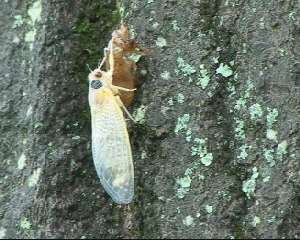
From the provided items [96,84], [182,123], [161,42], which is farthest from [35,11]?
[182,123]

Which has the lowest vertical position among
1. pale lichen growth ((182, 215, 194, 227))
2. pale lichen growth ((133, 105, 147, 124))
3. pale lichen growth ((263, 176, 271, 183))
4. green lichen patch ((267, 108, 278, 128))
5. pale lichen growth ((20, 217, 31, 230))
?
pale lichen growth ((20, 217, 31, 230))

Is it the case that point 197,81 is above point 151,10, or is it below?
below

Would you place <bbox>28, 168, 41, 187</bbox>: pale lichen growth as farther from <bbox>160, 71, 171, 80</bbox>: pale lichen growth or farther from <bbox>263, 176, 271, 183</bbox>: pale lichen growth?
<bbox>263, 176, 271, 183</bbox>: pale lichen growth

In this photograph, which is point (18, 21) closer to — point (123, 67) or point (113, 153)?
point (123, 67)

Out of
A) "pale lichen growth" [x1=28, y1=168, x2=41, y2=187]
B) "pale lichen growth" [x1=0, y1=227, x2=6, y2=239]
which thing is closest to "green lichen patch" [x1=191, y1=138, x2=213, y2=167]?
"pale lichen growth" [x1=28, y1=168, x2=41, y2=187]

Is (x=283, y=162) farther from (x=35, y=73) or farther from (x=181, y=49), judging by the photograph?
(x=35, y=73)

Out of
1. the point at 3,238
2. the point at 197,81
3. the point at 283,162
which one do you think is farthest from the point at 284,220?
the point at 3,238
